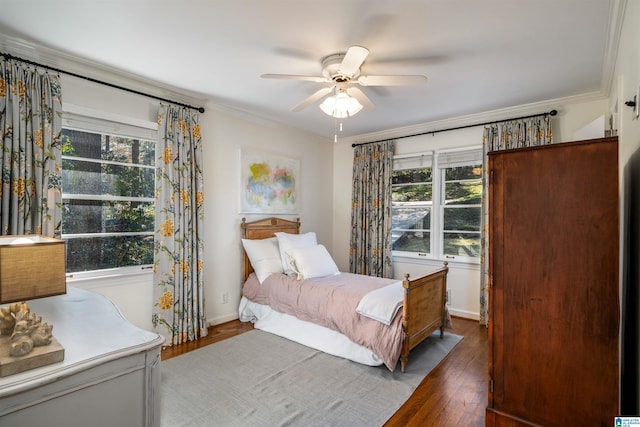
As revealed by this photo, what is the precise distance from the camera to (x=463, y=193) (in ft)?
13.3

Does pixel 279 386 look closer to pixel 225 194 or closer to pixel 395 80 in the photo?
pixel 225 194

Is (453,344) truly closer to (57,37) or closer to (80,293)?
(80,293)

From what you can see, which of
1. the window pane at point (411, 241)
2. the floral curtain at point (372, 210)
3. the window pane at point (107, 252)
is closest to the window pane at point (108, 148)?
the window pane at point (107, 252)

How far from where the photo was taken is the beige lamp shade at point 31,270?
101 cm

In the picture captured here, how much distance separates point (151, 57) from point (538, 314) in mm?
3119

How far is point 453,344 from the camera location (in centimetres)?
322

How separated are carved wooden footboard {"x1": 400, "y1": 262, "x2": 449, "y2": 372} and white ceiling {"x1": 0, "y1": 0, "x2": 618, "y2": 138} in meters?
1.79

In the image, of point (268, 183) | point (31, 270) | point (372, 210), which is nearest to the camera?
point (31, 270)

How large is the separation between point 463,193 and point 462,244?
2.17 ft

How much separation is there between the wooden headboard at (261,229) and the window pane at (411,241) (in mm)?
1482

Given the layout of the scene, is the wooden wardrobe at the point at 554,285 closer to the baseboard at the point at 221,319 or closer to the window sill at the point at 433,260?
the window sill at the point at 433,260

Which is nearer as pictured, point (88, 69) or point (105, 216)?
point (88, 69)

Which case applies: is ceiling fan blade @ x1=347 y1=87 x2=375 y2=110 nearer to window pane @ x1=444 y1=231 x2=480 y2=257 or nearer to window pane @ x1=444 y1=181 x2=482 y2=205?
window pane @ x1=444 y1=181 x2=482 y2=205

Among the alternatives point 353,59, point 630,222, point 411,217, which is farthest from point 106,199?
point 630,222
